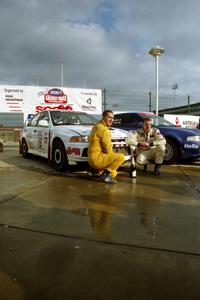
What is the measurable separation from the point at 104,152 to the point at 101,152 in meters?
0.05

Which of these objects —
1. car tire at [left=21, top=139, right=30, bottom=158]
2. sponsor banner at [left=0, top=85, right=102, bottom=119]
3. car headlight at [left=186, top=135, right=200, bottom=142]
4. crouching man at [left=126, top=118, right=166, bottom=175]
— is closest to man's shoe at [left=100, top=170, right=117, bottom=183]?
crouching man at [left=126, top=118, right=166, bottom=175]

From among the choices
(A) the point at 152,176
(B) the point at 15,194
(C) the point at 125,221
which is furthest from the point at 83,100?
(C) the point at 125,221

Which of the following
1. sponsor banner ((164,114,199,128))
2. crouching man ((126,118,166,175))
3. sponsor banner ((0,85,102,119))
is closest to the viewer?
crouching man ((126,118,166,175))

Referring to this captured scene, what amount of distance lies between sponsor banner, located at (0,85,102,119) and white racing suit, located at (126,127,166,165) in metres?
11.0

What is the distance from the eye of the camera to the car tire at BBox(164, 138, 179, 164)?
6973 millimetres

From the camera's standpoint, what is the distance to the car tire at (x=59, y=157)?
5.88 metres

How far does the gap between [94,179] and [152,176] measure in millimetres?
1219

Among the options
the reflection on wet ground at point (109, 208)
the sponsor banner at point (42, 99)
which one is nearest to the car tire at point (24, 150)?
the reflection on wet ground at point (109, 208)

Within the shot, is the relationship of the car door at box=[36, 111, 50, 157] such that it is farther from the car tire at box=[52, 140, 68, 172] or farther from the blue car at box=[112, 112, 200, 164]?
the blue car at box=[112, 112, 200, 164]

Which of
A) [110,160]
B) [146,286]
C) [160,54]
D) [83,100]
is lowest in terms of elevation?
[146,286]

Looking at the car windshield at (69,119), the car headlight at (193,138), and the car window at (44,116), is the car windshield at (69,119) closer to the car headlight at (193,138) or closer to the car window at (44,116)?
the car window at (44,116)

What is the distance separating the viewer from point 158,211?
3426 millimetres

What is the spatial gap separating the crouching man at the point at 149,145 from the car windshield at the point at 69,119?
5.01ft

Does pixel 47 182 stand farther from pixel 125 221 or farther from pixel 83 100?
pixel 83 100
